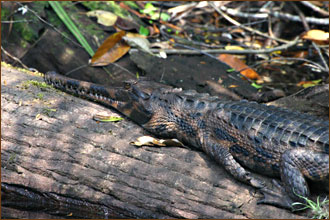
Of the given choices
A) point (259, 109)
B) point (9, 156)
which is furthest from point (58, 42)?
point (259, 109)

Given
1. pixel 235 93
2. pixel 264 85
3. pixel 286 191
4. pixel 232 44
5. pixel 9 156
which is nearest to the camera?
pixel 286 191

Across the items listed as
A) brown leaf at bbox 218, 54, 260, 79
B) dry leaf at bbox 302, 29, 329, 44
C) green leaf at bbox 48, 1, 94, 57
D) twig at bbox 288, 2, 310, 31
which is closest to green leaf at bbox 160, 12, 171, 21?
brown leaf at bbox 218, 54, 260, 79

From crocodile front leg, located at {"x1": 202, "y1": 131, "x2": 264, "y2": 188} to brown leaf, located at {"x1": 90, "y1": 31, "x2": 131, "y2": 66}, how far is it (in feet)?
7.57

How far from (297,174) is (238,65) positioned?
2.95m

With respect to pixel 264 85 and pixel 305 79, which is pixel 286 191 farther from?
pixel 305 79

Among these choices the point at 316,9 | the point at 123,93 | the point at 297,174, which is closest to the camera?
the point at 297,174

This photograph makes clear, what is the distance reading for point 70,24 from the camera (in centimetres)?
606

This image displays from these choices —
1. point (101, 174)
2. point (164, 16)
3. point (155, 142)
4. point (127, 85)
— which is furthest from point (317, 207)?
point (164, 16)

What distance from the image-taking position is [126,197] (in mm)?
3428

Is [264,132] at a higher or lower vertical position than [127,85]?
higher

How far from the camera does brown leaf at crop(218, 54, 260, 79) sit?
5875 millimetres

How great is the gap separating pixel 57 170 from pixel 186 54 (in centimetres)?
297

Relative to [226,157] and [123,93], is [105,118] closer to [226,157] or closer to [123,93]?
[123,93]

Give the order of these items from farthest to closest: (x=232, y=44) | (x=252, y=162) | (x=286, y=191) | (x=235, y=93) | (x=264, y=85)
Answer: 1. (x=232, y=44)
2. (x=264, y=85)
3. (x=235, y=93)
4. (x=252, y=162)
5. (x=286, y=191)
